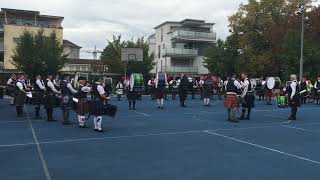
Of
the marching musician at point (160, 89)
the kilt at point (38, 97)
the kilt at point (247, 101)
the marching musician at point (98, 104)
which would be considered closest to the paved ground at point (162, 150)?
the marching musician at point (98, 104)

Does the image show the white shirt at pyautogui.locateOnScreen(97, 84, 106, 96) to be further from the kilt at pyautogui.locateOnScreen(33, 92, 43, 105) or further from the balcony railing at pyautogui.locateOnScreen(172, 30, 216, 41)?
the balcony railing at pyautogui.locateOnScreen(172, 30, 216, 41)

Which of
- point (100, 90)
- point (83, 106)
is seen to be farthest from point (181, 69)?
point (100, 90)

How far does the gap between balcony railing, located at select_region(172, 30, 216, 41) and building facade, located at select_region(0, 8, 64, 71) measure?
1724 centimetres

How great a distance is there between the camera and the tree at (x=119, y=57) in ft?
163

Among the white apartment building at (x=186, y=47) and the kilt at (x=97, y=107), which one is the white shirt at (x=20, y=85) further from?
the white apartment building at (x=186, y=47)

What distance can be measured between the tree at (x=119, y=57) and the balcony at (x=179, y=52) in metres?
13.0

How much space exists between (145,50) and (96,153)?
145 ft

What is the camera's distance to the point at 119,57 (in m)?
55.3

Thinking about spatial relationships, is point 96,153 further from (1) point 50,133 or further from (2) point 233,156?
(1) point 50,133

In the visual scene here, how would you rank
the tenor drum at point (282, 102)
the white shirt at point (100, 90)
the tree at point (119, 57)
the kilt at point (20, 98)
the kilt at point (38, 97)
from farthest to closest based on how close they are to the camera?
the tree at point (119, 57)
the tenor drum at point (282, 102)
the kilt at point (20, 98)
the kilt at point (38, 97)
the white shirt at point (100, 90)

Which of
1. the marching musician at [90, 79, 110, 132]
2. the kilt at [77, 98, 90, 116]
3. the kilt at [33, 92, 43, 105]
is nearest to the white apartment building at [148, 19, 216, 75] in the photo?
the kilt at [33, 92, 43, 105]

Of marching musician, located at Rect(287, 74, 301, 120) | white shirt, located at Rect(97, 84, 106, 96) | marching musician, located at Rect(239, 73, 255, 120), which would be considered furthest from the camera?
marching musician, located at Rect(287, 74, 301, 120)

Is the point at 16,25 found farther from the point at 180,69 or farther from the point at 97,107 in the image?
the point at 97,107

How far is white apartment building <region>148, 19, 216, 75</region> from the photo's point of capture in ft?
235
